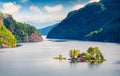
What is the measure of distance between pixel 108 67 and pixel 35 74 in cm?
4143

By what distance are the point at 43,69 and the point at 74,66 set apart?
59.7ft

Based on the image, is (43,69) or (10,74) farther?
(43,69)

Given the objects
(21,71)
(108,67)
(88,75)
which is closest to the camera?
(88,75)

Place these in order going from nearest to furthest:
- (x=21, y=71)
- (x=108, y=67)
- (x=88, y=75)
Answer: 1. (x=88, y=75)
2. (x=21, y=71)
3. (x=108, y=67)

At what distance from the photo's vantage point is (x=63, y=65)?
199m

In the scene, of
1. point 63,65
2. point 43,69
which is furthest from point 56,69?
point 63,65

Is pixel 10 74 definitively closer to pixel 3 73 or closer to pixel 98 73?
pixel 3 73

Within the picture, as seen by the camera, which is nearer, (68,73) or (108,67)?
(68,73)

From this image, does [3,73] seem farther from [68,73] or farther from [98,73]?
[98,73]

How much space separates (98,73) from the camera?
553 feet

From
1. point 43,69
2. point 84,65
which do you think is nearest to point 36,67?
point 43,69

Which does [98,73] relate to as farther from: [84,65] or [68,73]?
[84,65]

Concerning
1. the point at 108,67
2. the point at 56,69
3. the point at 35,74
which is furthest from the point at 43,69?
the point at 108,67

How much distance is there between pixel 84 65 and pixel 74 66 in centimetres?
674
